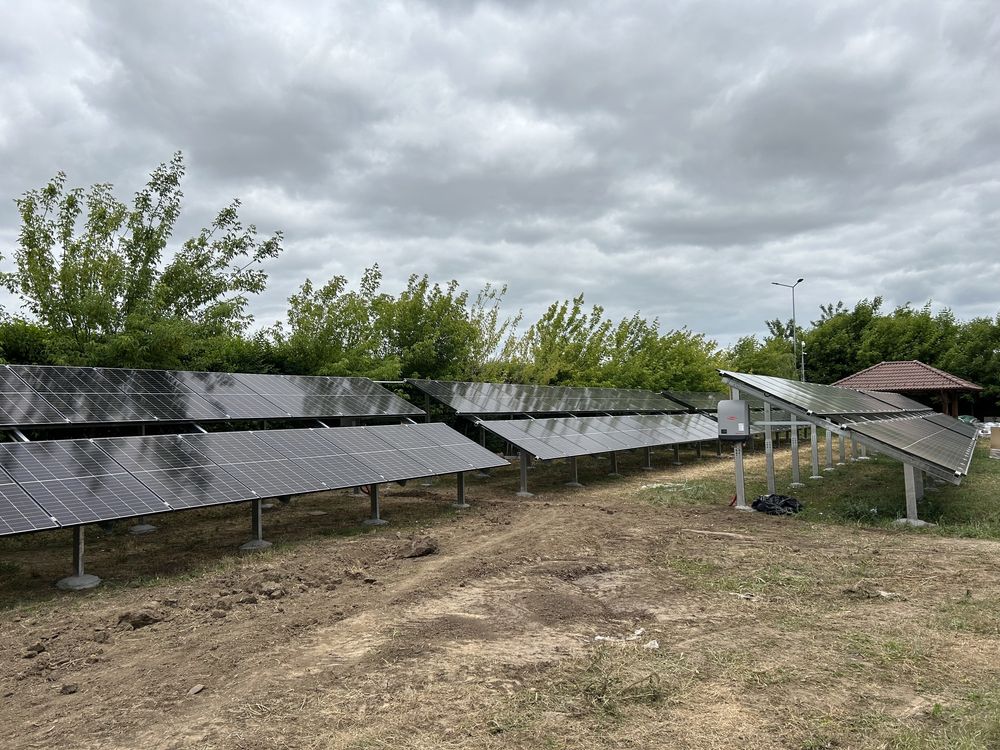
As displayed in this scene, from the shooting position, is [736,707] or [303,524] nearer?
[736,707]

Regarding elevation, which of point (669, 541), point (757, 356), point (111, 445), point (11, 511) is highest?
point (757, 356)

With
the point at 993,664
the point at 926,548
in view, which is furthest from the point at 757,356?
the point at 993,664

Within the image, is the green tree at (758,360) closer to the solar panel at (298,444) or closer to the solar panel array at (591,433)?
the solar panel array at (591,433)

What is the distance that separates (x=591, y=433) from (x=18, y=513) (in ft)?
44.3

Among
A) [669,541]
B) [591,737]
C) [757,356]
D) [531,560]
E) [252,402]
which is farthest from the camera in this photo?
[757,356]

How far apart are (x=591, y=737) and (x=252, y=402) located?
1066cm

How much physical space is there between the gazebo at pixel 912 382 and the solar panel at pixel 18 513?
38.6 m

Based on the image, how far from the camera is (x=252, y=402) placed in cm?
1311

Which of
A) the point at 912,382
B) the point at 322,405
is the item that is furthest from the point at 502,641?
the point at 912,382

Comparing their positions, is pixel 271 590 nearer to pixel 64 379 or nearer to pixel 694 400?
pixel 64 379

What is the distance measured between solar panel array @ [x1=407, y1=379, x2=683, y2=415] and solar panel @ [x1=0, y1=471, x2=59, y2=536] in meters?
9.95

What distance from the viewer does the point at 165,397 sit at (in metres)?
11.8

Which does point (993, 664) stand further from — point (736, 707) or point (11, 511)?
point (11, 511)

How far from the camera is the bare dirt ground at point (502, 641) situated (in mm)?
4316
